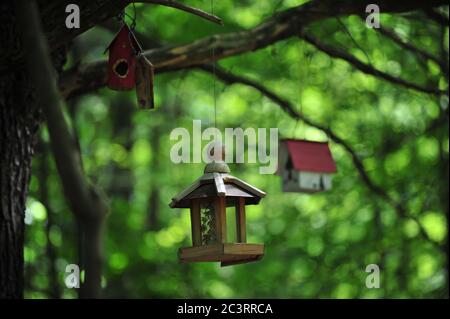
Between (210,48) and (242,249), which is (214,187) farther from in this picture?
(210,48)

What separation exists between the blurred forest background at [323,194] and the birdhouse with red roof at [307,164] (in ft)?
1.88

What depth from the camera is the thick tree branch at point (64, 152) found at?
2.38 meters

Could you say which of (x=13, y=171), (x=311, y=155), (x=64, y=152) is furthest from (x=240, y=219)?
(x=64, y=152)

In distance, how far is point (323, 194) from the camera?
32.8 feet

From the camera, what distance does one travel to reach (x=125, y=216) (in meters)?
8.95

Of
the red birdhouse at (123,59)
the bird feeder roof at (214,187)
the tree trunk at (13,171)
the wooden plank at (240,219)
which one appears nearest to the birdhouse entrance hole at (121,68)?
the red birdhouse at (123,59)

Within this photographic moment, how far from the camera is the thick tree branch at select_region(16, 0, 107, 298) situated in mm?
2385

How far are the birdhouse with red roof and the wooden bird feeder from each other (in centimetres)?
153

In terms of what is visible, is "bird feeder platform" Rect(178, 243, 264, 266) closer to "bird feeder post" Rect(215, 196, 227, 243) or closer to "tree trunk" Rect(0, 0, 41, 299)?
"bird feeder post" Rect(215, 196, 227, 243)

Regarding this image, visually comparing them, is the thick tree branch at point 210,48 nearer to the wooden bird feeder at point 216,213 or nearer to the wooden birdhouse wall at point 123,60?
the wooden birdhouse wall at point 123,60

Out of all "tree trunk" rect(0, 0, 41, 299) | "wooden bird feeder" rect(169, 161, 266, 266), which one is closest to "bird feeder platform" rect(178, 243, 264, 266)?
"wooden bird feeder" rect(169, 161, 266, 266)

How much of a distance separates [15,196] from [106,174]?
7.86 metres
